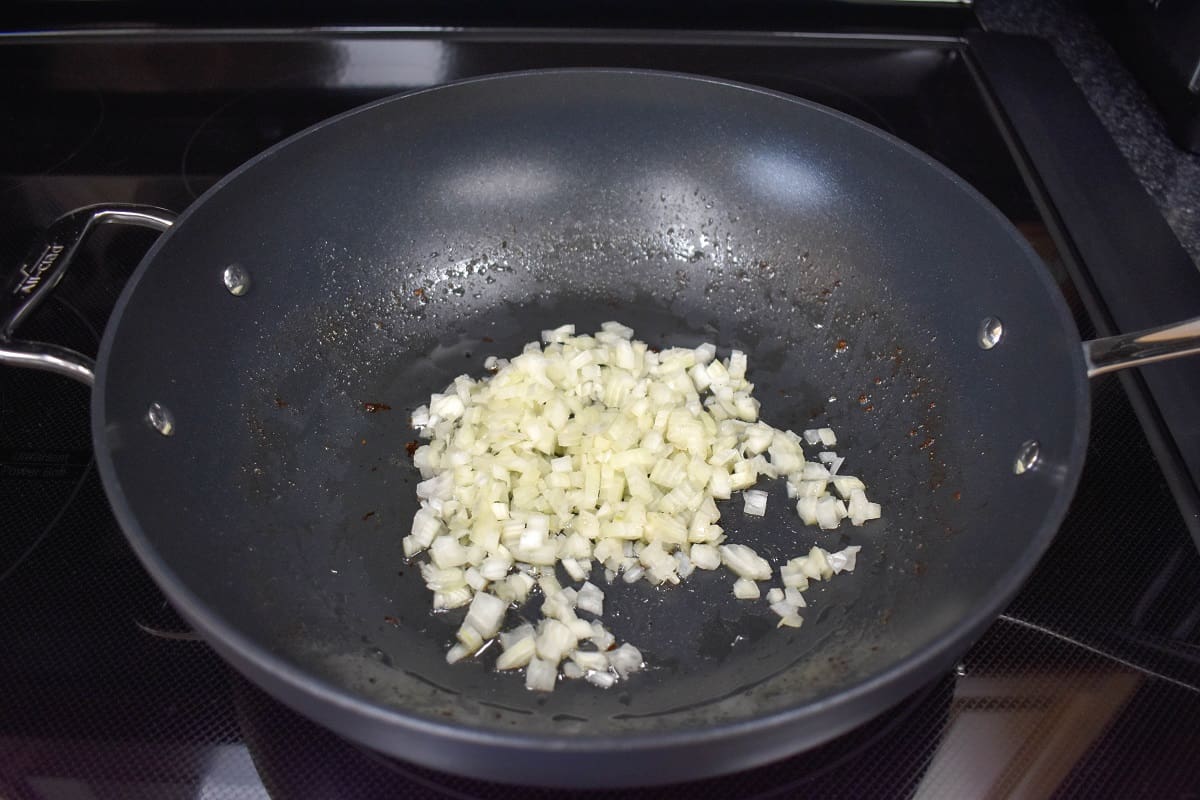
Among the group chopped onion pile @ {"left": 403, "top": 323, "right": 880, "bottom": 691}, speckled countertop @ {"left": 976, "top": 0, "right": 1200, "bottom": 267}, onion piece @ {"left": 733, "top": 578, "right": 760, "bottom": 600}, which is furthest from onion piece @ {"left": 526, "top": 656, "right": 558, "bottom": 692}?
speckled countertop @ {"left": 976, "top": 0, "right": 1200, "bottom": 267}

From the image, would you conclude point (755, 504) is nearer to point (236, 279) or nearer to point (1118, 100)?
point (236, 279)

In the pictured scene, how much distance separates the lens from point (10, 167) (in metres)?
1.43

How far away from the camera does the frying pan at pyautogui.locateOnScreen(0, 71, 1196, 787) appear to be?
2.68ft

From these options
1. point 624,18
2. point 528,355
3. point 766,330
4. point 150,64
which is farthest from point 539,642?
point 150,64

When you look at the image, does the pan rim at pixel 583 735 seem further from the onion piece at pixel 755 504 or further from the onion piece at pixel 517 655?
the onion piece at pixel 755 504

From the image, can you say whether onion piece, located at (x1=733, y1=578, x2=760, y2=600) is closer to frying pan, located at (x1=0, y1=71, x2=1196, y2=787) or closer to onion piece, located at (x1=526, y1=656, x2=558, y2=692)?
frying pan, located at (x1=0, y1=71, x2=1196, y2=787)

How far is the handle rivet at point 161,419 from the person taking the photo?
0.95m

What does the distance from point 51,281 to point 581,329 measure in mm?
603

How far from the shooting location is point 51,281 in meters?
0.97

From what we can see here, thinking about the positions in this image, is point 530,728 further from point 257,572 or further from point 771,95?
point 771,95

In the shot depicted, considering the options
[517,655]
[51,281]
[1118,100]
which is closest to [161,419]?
[51,281]

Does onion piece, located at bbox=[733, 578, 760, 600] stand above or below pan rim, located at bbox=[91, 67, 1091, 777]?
below

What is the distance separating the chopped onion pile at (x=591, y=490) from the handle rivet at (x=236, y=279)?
0.25 metres

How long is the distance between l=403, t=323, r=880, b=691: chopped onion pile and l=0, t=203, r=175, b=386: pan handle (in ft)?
1.19
